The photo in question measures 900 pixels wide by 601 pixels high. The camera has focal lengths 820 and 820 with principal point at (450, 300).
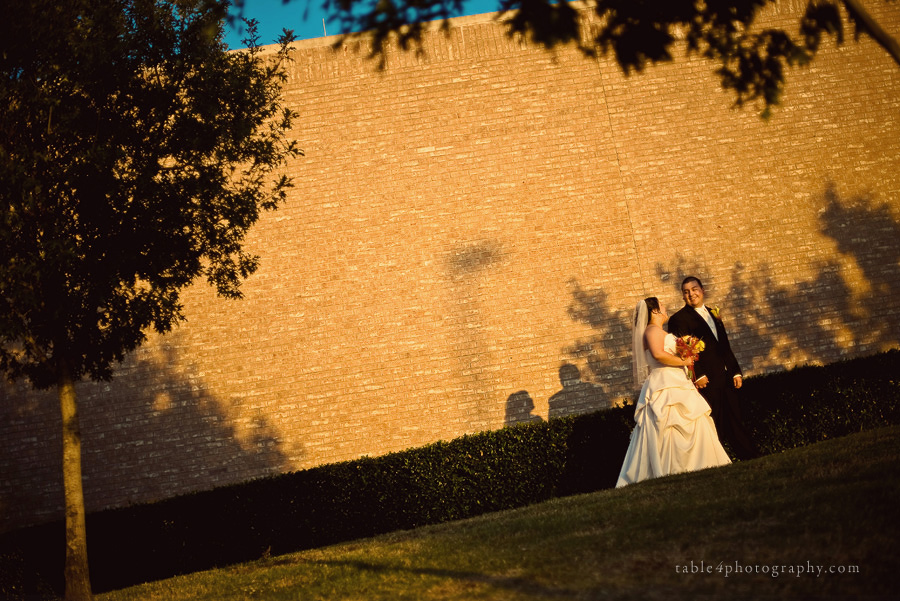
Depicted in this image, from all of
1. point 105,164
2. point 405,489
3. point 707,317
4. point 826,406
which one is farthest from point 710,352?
point 105,164

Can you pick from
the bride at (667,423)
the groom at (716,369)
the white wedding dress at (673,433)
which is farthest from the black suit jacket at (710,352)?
the white wedding dress at (673,433)

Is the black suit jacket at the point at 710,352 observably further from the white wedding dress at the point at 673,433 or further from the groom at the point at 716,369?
the white wedding dress at the point at 673,433

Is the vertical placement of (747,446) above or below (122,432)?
below

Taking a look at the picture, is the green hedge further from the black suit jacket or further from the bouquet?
the bouquet

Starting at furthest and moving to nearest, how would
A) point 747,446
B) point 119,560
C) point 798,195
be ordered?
point 798,195, point 119,560, point 747,446

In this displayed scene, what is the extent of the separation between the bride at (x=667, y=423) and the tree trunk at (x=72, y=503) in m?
5.83

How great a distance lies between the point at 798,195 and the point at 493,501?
27.8 feet

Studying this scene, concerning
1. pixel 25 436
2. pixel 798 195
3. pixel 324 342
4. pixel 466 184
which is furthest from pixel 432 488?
pixel 798 195

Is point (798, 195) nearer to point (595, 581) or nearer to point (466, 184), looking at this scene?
point (466, 184)

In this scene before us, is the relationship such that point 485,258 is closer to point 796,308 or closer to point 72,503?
point 796,308

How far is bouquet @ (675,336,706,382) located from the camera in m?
9.55

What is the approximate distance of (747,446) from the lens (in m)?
9.65

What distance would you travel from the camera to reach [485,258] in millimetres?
14812

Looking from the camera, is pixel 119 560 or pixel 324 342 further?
pixel 324 342
